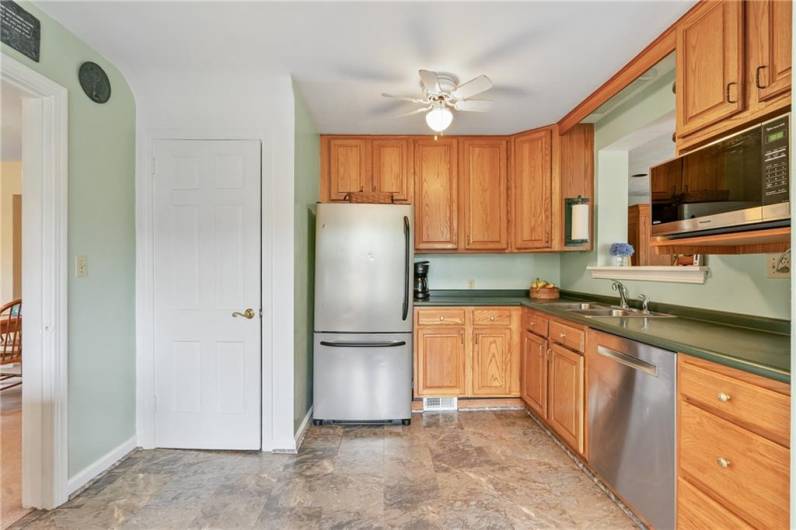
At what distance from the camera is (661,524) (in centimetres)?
158

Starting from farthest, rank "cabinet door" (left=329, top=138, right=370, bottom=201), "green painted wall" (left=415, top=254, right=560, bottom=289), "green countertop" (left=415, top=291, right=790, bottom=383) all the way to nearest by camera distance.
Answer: "green painted wall" (left=415, top=254, right=560, bottom=289) → "cabinet door" (left=329, top=138, right=370, bottom=201) → "green countertop" (left=415, top=291, right=790, bottom=383)

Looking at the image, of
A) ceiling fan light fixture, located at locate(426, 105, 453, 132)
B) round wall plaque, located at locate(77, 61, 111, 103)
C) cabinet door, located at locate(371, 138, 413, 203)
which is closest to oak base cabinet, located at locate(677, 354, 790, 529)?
ceiling fan light fixture, located at locate(426, 105, 453, 132)

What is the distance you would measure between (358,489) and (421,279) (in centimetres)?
186

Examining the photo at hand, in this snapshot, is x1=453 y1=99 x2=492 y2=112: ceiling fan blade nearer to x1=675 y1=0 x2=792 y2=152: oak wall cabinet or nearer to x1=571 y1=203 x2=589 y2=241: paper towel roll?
x1=675 y1=0 x2=792 y2=152: oak wall cabinet

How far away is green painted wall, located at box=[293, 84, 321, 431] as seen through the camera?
259cm

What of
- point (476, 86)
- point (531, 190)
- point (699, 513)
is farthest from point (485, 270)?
point (699, 513)

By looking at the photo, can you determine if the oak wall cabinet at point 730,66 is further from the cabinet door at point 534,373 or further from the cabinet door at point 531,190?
the cabinet door at point 534,373

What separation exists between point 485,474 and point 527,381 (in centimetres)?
102

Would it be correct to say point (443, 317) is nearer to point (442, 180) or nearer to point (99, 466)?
point (442, 180)

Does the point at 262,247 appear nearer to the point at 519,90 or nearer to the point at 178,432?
the point at 178,432

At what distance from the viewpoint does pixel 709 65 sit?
1.63 m

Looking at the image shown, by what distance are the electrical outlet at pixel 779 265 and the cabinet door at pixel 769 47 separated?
681mm

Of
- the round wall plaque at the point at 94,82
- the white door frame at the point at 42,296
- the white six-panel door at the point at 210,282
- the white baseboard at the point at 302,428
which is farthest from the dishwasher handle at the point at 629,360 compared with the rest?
the round wall plaque at the point at 94,82

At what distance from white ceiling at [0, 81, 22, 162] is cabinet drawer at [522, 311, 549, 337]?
3.62 m
